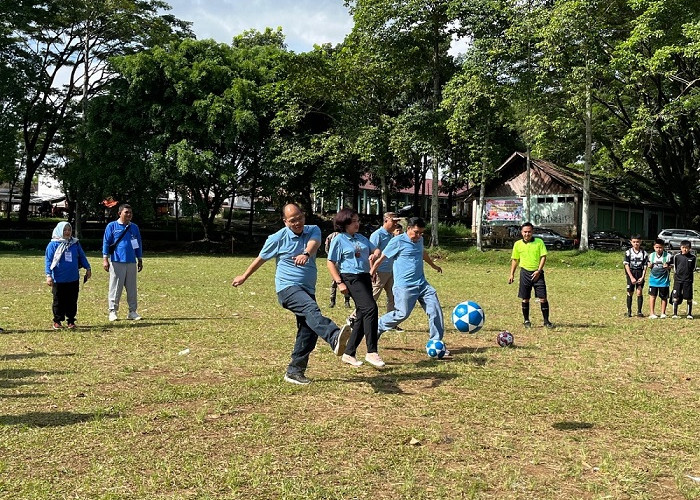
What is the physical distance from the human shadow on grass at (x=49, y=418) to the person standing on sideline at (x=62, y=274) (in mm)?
4882

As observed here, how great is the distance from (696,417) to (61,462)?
5.40 m

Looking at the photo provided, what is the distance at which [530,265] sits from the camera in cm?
1083

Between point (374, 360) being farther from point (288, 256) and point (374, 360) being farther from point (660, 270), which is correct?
point (660, 270)

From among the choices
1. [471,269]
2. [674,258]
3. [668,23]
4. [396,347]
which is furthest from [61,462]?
[668,23]

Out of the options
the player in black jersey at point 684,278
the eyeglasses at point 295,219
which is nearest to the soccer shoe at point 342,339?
the eyeglasses at point 295,219

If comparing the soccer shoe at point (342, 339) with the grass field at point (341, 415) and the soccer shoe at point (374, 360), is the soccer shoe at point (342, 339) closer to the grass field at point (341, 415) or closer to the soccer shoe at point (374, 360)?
the grass field at point (341, 415)

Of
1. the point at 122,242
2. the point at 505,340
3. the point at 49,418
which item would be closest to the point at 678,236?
the point at 505,340

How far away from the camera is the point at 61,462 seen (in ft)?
15.0

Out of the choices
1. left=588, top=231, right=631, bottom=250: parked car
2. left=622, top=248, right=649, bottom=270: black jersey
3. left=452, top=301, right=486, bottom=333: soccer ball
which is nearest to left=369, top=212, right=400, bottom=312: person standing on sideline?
left=452, top=301, right=486, bottom=333: soccer ball

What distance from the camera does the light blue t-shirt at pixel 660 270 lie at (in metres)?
12.8

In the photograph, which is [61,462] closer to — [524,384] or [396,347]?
[524,384]

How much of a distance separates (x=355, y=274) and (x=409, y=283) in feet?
4.18

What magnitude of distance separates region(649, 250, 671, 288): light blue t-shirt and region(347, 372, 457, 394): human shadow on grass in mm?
7491

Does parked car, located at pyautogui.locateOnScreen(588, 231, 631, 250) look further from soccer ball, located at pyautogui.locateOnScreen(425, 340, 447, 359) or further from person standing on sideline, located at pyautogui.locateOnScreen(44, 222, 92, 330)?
person standing on sideline, located at pyautogui.locateOnScreen(44, 222, 92, 330)
